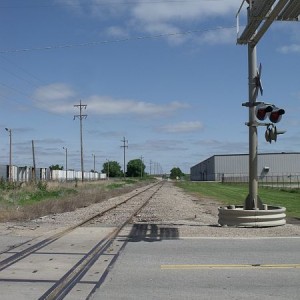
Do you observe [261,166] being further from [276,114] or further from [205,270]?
[205,270]

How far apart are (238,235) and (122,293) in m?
7.25

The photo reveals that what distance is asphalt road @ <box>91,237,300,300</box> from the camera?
7082 millimetres

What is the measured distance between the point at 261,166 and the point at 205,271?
120 meters

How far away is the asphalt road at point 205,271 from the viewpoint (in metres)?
7.08

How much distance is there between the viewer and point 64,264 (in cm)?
923

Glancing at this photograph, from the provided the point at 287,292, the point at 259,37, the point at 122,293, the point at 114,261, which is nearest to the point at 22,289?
the point at 122,293

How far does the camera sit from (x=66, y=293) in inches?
276

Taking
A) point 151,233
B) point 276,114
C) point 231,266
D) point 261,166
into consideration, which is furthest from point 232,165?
point 231,266

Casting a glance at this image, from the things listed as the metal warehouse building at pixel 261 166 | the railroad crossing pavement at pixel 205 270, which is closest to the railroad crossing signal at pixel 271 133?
the railroad crossing pavement at pixel 205 270

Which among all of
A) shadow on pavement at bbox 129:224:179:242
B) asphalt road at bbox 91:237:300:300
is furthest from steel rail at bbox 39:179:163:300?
shadow on pavement at bbox 129:224:179:242

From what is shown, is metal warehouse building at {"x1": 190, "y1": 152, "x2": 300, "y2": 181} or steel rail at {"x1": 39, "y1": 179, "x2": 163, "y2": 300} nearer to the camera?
steel rail at {"x1": 39, "y1": 179, "x2": 163, "y2": 300}

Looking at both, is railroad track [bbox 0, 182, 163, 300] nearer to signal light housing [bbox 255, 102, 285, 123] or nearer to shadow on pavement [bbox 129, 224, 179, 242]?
shadow on pavement [bbox 129, 224, 179, 242]

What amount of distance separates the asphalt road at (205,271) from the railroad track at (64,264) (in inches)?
10.1

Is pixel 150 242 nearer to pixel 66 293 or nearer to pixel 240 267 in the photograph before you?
pixel 240 267
